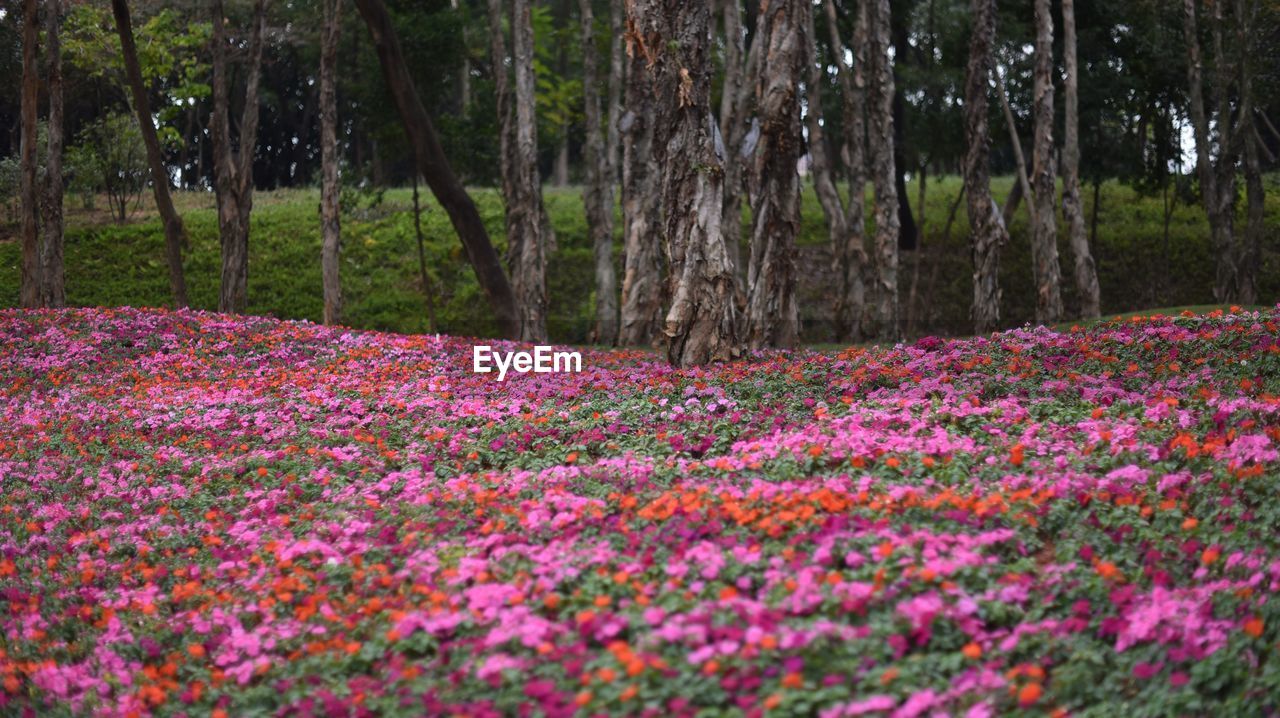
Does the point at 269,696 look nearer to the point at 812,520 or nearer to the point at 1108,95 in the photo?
the point at 812,520

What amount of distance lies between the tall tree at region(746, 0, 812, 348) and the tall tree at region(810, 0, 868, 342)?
7998 millimetres

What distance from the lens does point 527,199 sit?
24750 mm

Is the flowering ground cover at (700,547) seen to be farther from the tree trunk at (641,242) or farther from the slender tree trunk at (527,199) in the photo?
the slender tree trunk at (527,199)

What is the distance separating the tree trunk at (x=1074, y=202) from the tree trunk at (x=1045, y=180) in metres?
0.96

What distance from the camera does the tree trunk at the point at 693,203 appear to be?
603 inches

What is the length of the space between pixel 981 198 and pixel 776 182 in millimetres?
7178

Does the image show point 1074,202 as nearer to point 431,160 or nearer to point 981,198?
point 981,198

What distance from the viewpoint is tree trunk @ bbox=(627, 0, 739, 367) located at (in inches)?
603

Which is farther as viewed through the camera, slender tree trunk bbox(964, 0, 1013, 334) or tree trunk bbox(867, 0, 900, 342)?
tree trunk bbox(867, 0, 900, 342)

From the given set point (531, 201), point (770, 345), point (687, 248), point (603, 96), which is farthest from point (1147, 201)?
point (687, 248)

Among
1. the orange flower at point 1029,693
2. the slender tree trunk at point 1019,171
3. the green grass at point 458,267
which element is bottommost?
the orange flower at point 1029,693

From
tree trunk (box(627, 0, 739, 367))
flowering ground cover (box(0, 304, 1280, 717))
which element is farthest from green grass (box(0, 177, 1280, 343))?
flowering ground cover (box(0, 304, 1280, 717))

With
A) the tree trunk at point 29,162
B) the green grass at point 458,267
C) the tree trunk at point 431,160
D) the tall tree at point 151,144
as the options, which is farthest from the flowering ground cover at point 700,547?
the green grass at point 458,267

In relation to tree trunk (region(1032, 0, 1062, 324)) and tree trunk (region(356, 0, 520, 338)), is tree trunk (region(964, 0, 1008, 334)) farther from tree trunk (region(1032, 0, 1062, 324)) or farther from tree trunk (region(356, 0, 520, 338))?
tree trunk (region(356, 0, 520, 338))
